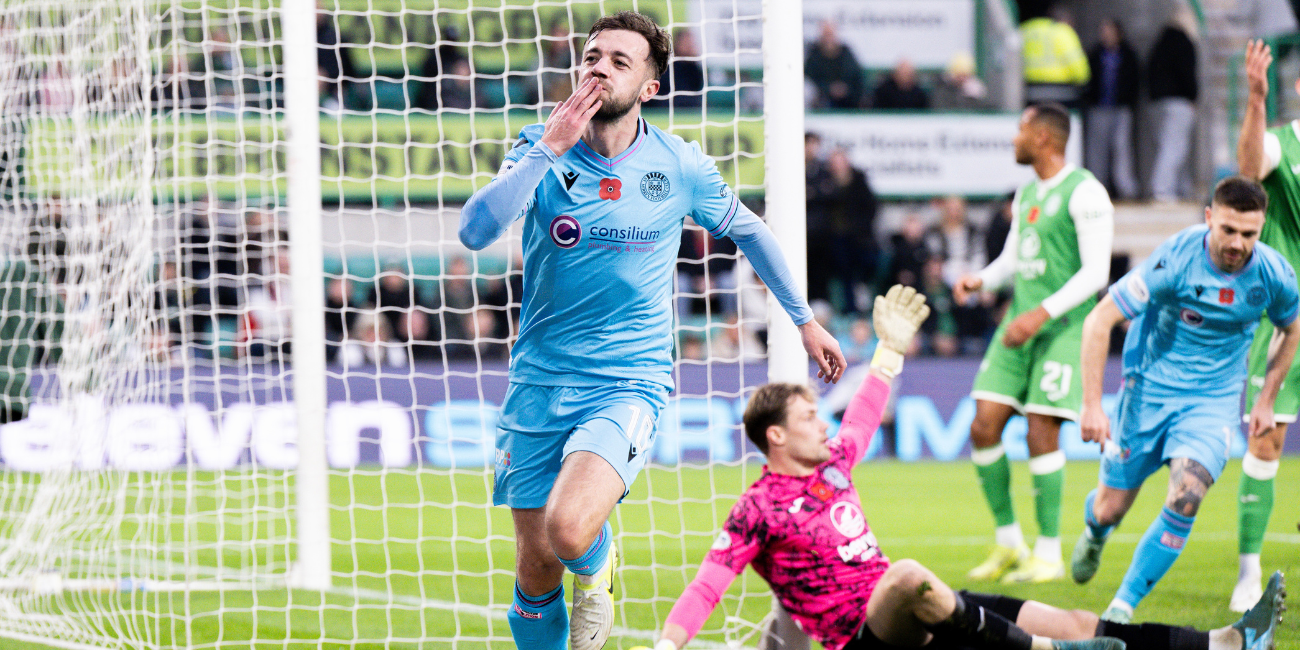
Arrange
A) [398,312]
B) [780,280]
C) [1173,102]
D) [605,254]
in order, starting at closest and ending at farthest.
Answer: [605,254], [780,280], [398,312], [1173,102]

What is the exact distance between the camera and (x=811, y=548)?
3.66 m

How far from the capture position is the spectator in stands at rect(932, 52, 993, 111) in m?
15.4

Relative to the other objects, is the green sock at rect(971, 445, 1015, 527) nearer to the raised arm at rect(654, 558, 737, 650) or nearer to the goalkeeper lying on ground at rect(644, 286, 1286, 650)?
the goalkeeper lying on ground at rect(644, 286, 1286, 650)

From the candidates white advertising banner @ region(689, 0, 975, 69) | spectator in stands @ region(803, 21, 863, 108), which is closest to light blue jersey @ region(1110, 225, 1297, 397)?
spectator in stands @ region(803, 21, 863, 108)

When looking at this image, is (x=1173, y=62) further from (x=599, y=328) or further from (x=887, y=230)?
(x=599, y=328)

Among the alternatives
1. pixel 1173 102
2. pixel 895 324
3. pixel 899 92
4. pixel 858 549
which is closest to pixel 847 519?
pixel 858 549

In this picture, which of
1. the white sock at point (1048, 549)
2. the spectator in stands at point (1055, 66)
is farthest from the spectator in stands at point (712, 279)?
the white sock at point (1048, 549)

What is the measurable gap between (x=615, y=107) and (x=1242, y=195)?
2.44m

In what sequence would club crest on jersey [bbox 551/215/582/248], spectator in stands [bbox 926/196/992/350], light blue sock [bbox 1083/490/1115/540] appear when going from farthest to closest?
1. spectator in stands [bbox 926/196/992/350]
2. light blue sock [bbox 1083/490/1115/540]
3. club crest on jersey [bbox 551/215/582/248]

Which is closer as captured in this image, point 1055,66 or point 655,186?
point 655,186

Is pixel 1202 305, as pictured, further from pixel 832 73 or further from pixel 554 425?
pixel 832 73

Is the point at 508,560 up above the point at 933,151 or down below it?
below

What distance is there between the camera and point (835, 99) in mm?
14586

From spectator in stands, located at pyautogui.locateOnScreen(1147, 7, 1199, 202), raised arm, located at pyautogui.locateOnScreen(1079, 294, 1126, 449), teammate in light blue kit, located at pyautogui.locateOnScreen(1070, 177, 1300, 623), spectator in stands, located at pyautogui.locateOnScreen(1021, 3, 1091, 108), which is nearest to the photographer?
raised arm, located at pyautogui.locateOnScreen(1079, 294, 1126, 449)
